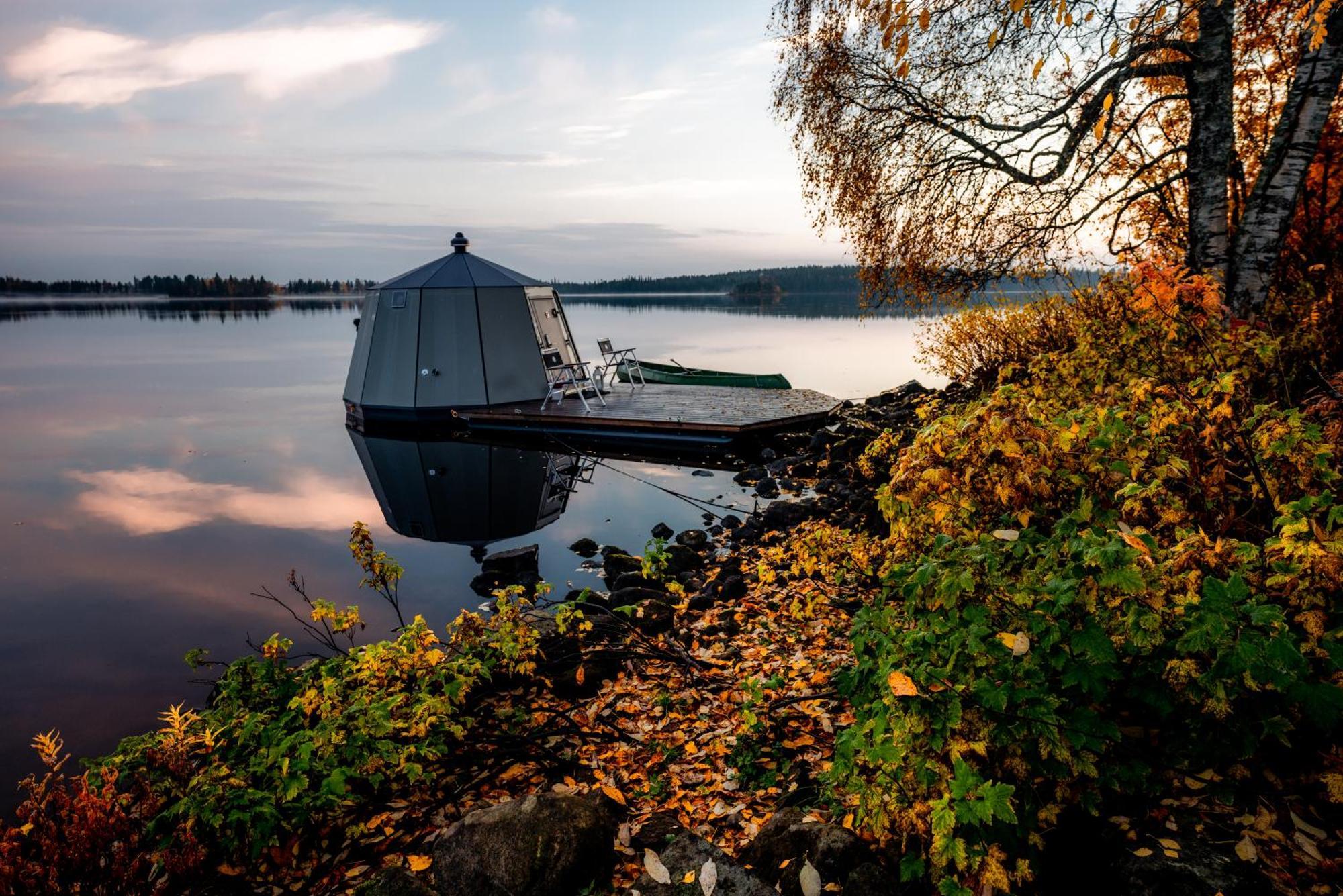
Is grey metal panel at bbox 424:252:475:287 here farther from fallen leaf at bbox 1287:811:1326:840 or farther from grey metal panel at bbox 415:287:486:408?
fallen leaf at bbox 1287:811:1326:840

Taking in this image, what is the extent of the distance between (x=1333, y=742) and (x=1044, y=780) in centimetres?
112

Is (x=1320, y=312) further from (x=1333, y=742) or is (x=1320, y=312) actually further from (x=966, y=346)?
(x=966, y=346)

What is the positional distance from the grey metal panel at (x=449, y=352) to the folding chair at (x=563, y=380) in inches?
73.5

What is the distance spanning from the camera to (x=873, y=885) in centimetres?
291

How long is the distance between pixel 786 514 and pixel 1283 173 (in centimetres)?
706

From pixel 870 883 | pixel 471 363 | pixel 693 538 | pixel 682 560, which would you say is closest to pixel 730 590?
pixel 682 560

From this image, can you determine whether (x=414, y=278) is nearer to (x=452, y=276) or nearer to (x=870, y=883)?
(x=452, y=276)

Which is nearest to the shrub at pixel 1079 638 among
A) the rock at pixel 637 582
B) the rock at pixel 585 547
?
the rock at pixel 637 582

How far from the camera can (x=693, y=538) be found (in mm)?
10578

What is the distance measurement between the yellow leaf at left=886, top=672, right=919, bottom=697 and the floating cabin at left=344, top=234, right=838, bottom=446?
15.2 meters

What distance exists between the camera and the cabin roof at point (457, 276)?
62.6ft

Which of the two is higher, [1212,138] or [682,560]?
[1212,138]

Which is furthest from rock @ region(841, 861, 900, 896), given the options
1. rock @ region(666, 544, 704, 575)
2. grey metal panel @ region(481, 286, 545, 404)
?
grey metal panel @ region(481, 286, 545, 404)

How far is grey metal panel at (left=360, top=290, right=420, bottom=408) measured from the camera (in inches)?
754
